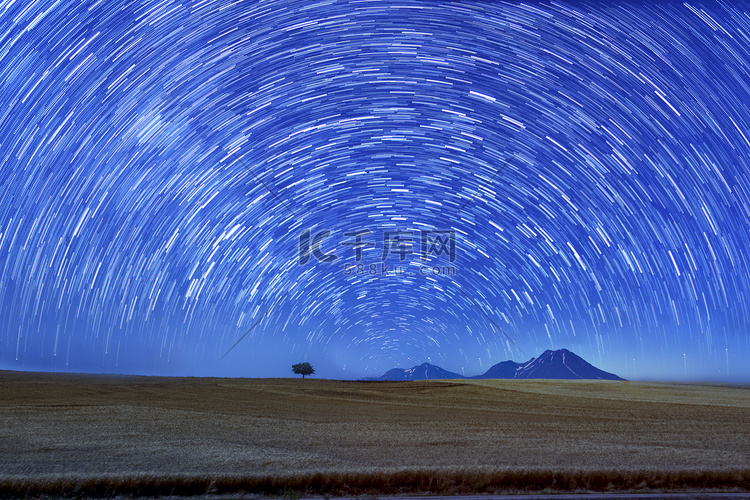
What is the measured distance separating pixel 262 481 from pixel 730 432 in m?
19.5

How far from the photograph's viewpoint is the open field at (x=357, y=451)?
36.0 feet

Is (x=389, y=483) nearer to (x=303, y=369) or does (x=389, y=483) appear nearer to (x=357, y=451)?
(x=357, y=451)

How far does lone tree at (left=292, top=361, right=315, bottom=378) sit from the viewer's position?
85.8m

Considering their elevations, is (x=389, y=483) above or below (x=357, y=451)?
below

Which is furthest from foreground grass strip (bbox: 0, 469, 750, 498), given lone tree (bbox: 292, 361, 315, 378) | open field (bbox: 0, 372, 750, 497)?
lone tree (bbox: 292, 361, 315, 378)

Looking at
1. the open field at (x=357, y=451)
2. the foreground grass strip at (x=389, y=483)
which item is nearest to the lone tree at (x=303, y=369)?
the open field at (x=357, y=451)

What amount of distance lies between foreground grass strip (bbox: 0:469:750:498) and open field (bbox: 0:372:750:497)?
0.09ft

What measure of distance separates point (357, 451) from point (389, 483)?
12.5 feet

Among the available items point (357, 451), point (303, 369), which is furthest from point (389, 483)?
point (303, 369)

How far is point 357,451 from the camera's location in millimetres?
14711

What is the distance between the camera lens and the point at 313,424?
22.1 metres

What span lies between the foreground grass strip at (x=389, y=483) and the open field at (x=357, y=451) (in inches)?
1.1

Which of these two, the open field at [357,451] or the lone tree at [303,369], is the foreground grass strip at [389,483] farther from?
the lone tree at [303,369]

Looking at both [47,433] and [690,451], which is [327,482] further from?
[47,433]
